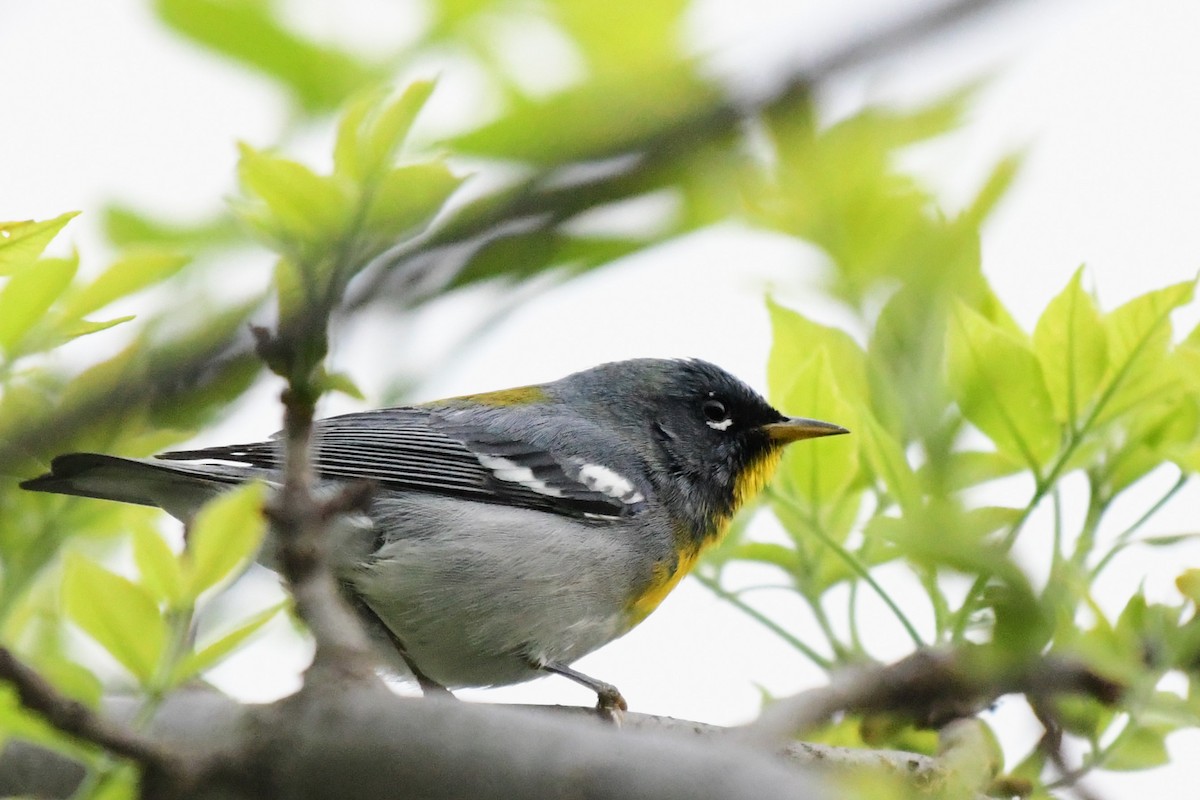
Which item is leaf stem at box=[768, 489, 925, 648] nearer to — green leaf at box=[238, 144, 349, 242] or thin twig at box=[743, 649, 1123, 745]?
thin twig at box=[743, 649, 1123, 745]

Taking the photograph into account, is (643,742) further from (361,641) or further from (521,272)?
(521,272)

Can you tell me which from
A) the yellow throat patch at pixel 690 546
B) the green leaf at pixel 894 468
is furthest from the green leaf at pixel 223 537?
the yellow throat patch at pixel 690 546

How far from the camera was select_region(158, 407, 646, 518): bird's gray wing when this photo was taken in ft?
11.6

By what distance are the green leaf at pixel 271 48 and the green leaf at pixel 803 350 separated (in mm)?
873

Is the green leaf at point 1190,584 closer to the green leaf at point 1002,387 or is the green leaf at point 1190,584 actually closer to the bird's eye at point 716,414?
the green leaf at point 1002,387

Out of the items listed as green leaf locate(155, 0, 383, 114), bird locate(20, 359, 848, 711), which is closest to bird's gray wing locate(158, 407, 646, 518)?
bird locate(20, 359, 848, 711)

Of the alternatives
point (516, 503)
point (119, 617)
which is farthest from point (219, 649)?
point (516, 503)

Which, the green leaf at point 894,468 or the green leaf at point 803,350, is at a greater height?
the green leaf at point 803,350

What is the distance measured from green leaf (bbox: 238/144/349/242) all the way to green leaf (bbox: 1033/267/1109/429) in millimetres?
1210

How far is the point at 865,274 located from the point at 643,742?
1085 mm

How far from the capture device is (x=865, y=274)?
204cm

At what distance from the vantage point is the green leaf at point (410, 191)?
4.03 ft

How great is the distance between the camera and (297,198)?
4.20ft

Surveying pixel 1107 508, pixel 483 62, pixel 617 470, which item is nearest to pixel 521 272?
pixel 483 62
